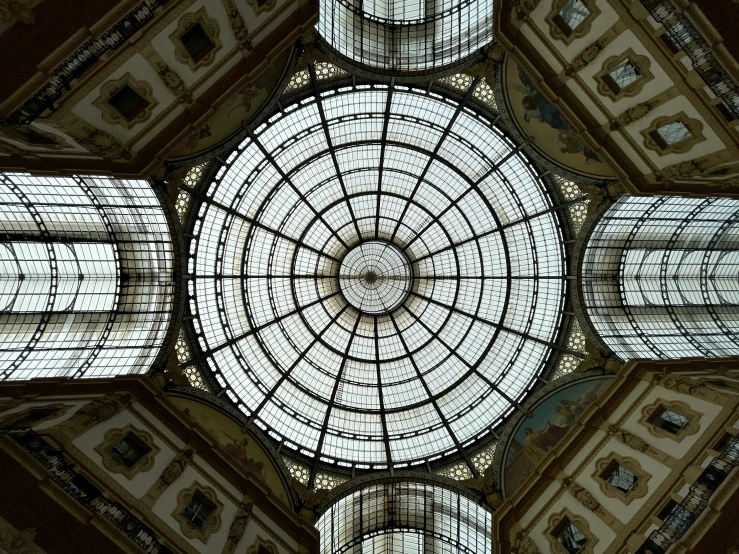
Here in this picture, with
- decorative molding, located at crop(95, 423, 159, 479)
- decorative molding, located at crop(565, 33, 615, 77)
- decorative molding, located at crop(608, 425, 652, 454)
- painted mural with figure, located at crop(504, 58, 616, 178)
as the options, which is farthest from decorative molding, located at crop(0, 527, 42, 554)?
painted mural with figure, located at crop(504, 58, 616, 178)

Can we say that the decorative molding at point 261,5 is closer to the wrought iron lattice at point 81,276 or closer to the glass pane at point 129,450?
the wrought iron lattice at point 81,276

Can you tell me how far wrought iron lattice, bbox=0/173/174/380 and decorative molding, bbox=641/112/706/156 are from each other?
61.2ft

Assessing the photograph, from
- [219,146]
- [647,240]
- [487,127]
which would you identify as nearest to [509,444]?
[647,240]

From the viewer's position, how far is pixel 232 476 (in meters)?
19.7

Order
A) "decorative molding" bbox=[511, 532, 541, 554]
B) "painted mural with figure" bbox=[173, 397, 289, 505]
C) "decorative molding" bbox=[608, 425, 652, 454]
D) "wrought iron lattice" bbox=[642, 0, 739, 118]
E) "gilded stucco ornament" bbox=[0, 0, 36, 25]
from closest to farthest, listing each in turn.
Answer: "gilded stucco ornament" bbox=[0, 0, 36, 25] < "wrought iron lattice" bbox=[642, 0, 739, 118] < "decorative molding" bbox=[608, 425, 652, 454] < "decorative molding" bbox=[511, 532, 541, 554] < "painted mural with figure" bbox=[173, 397, 289, 505]

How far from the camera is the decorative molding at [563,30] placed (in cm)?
1495

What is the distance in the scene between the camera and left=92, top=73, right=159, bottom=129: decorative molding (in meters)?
14.0

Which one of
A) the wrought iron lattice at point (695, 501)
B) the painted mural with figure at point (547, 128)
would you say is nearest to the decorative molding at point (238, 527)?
the wrought iron lattice at point (695, 501)

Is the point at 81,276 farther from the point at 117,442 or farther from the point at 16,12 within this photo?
the point at 16,12

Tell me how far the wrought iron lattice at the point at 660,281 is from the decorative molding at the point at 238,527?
17.1m

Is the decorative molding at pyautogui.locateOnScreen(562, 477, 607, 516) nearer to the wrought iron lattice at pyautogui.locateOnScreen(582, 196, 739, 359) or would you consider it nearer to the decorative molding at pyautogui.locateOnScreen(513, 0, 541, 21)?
the wrought iron lattice at pyautogui.locateOnScreen(582, 196, 739, 359)

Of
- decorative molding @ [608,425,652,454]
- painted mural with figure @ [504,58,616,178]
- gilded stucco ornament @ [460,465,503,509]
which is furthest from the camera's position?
gilded stucco ornament @ [460,465,503,509]

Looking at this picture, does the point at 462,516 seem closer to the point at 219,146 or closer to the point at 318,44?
the point at 219,146

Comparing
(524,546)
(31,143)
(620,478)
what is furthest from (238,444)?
(620,478)
